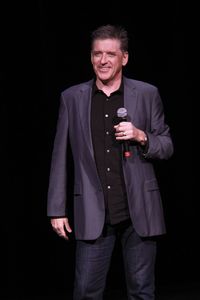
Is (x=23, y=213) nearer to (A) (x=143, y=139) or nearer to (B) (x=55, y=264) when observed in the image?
(B) (x=55, y=264)

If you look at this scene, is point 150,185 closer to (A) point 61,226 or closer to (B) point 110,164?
(B) point 110,164

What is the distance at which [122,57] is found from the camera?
8.46ft

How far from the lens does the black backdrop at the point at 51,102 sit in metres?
3.57

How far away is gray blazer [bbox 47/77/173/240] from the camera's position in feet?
8.25

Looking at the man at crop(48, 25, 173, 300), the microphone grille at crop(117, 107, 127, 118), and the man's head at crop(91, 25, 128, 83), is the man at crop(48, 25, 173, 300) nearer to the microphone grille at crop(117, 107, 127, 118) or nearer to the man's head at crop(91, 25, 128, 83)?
the man's head at crop(91, 25, 128, 83)

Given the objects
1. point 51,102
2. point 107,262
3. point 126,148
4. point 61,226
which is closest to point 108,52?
point 126,148

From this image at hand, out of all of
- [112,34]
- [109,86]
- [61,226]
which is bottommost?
[61,226]

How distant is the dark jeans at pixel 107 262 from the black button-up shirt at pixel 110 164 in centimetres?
9

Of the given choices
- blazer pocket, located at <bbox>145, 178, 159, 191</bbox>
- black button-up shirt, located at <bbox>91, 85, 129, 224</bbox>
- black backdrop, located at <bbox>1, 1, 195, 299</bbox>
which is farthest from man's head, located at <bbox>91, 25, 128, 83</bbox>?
black backdrop, located at <bbox>1, 1, 195, 299</bbox>

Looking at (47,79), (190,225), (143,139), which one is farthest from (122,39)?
(190,225)

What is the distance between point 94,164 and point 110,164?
7 cm

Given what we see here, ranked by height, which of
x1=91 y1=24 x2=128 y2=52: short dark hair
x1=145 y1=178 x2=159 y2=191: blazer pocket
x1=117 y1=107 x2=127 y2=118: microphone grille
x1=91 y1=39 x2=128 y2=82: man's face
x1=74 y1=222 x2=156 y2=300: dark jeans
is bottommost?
x1=74 y1=222 x2=156 y2=300: dark jeans

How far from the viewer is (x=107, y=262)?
259 cm

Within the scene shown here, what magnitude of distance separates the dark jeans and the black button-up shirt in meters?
0.09
